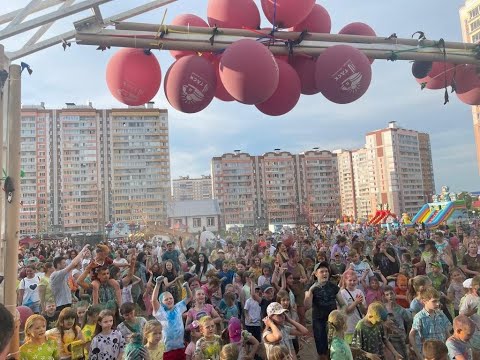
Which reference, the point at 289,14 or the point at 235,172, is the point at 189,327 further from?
the point at 235,172

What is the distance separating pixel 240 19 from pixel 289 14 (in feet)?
1.47

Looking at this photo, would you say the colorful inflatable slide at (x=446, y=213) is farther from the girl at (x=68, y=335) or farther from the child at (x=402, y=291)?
the girl at (x=68, y=335)

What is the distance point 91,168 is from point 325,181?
62.4 metres

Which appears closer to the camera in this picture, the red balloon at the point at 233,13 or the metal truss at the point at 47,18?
the metal truss at the point at 47,18

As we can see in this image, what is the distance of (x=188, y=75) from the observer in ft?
12.2

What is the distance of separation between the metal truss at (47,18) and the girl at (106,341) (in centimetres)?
273

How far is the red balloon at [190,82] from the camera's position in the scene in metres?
3.74

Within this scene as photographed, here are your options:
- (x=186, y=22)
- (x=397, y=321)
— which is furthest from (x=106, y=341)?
(x=397, y=321)

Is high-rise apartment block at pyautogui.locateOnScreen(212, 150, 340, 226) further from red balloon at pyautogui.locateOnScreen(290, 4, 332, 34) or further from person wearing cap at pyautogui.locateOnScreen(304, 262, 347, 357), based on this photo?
red balloon at pyautogui.locateOnScreen(290, 4, 332, 34)

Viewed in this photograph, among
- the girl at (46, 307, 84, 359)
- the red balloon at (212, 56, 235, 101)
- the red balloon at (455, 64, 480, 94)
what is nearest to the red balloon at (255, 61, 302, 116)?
the red balloon at (212, 56, 235, 101)

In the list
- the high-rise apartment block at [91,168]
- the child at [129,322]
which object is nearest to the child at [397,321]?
the child at [129,322]

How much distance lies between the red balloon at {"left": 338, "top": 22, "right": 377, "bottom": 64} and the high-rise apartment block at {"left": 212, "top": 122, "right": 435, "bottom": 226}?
9998 centimetres

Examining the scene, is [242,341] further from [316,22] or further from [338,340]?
[316,22]

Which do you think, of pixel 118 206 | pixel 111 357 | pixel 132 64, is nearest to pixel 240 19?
pixel 132 64
